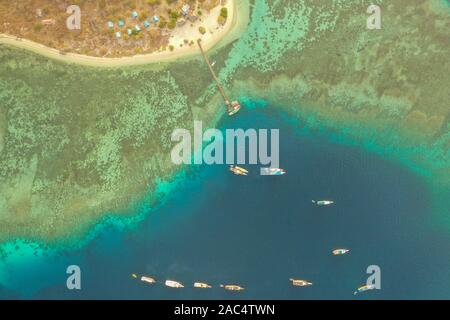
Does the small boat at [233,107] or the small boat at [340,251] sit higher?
the small boat at [233,107]

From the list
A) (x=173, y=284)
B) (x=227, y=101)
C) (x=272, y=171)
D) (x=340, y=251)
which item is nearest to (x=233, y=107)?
(x=227, y=101)

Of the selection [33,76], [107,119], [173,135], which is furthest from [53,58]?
[173,135]

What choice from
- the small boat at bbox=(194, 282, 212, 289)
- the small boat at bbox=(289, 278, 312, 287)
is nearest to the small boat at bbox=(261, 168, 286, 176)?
the small boat at bbox=(289, 278, 312, 287)

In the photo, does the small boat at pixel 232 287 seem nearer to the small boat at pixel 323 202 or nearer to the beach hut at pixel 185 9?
the small boat at pixel 323 202

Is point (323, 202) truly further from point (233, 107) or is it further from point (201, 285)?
point (201, 285)

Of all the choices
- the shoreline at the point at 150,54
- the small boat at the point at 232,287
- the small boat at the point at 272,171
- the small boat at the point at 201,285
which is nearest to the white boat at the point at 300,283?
the small boat at the point at 232,287

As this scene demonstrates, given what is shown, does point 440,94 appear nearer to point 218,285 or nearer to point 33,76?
point 218,285
